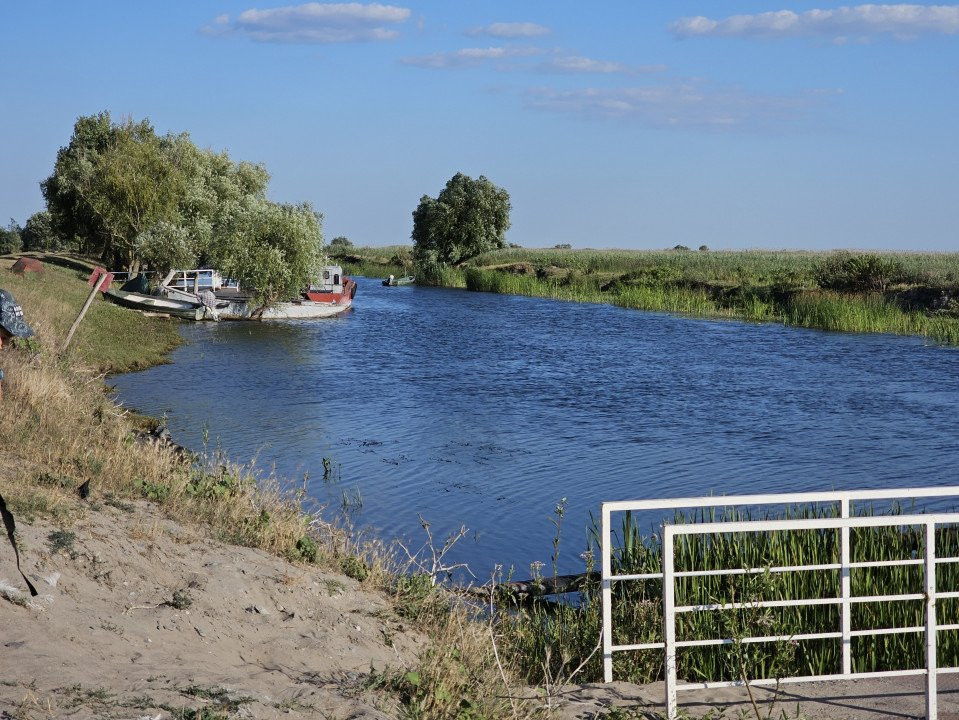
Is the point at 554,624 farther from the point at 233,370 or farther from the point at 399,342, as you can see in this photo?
the point at 399,342

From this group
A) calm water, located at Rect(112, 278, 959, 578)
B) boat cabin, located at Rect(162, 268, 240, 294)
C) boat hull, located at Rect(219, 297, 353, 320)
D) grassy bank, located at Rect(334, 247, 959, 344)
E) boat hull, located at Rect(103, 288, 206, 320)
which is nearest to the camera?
calm water, located at Rect(112, 278, 959, 578)

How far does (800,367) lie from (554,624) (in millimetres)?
24950

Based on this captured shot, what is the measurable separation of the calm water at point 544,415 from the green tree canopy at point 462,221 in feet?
176

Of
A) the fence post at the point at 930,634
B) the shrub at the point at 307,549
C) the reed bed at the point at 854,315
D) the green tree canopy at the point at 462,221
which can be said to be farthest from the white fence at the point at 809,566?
the green tree canopy at the point at 462,221

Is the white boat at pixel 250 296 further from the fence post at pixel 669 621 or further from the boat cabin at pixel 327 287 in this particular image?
the fence post at pixel 669 621

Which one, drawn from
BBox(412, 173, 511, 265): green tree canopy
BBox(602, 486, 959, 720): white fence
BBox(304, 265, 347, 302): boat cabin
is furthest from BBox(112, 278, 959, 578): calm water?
BBox(412, 173, 511, 265): green tree canopy

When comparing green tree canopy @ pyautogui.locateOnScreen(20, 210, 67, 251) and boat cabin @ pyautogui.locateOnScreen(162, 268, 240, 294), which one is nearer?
boat cabin @ pyautogui.locateOnScreen(162, 268, 240, 294)

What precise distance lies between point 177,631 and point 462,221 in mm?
90652

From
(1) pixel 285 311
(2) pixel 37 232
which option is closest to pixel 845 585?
(1) pixel 285 311

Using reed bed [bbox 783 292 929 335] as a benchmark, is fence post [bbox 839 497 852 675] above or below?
below

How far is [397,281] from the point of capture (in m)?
87.8

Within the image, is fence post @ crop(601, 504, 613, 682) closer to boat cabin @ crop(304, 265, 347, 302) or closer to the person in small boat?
the person in small boat

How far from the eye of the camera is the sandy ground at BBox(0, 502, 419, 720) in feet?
18.2

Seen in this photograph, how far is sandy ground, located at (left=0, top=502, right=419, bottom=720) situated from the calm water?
3753 mm
